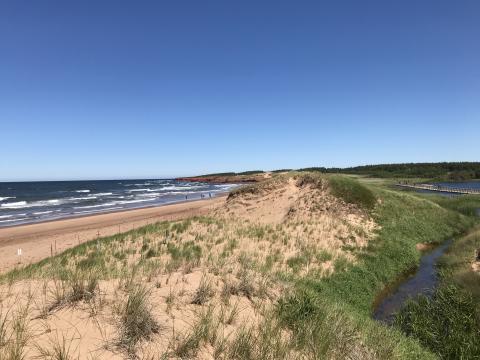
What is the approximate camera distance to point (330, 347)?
5438mm

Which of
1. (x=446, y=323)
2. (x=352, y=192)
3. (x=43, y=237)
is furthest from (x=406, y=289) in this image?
(x=43, y=237)

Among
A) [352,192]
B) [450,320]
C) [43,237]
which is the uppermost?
[352,192]

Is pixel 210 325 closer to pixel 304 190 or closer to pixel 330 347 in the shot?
pixel 330 347

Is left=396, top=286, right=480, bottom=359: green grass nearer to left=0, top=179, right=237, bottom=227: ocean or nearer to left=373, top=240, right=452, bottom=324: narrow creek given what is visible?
left=373, top=240, right=452, bottom=324: narrow creek

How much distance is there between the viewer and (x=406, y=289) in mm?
14984

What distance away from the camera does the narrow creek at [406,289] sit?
1237cm

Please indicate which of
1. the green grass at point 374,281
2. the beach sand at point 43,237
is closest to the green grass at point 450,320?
the green grass at point 374,281

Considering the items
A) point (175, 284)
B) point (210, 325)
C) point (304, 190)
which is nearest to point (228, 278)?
point (175, 284)

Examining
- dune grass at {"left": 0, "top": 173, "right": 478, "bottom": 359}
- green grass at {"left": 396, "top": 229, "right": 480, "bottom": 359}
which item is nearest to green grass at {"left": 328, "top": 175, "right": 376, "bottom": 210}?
dune grass at {"left": 0, "top": 173, "right": 478, "bottom": 359}

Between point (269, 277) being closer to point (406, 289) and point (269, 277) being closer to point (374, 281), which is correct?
point (374, 281)

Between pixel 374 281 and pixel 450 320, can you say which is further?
pixel 374 281

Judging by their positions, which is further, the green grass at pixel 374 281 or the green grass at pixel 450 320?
the green grass at pixel 450 320

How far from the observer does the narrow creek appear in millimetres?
12367

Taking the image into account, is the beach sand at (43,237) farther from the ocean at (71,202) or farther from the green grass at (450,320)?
the green grass at (450,320)
